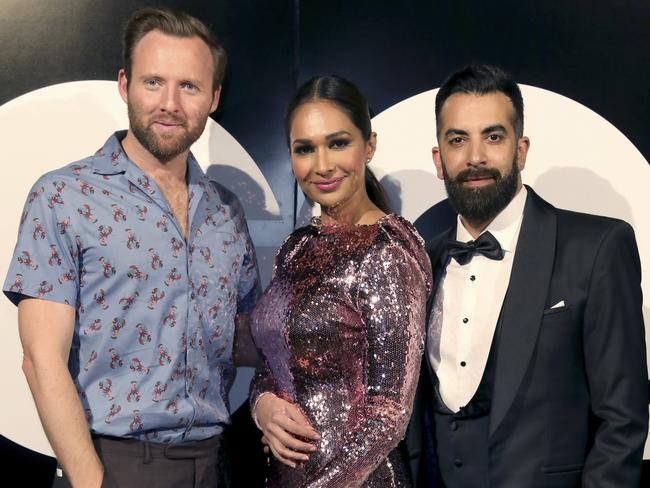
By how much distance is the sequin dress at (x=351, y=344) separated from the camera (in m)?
2.01

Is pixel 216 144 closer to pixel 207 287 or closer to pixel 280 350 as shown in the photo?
pixel 207 287

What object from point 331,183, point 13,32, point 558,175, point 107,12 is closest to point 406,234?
point 331,183

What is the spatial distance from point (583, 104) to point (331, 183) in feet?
3.73

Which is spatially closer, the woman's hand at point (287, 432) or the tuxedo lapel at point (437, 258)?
the woman's hand at point (287, 432)

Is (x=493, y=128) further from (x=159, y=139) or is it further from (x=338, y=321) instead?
(x=159, y=139)

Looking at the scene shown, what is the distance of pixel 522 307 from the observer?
2059 millimetres

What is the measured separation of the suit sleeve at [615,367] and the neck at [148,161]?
1.23m

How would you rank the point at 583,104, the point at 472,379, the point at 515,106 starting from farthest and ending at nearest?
1. the point at 583,104
2. the point at 515,106
3. the point at 472,379

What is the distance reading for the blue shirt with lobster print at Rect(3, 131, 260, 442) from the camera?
203 cm

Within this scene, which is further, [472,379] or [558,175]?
[558,175]

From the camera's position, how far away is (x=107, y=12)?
287 cm

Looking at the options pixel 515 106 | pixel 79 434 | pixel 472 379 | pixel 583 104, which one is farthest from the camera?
pixel 583 104

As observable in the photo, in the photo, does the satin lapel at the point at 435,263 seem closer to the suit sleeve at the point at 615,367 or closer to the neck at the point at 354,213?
the neck at the point at 354,213

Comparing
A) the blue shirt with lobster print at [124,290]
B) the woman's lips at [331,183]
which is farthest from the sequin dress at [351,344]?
the blue shirt with lobster print at [124,290]
